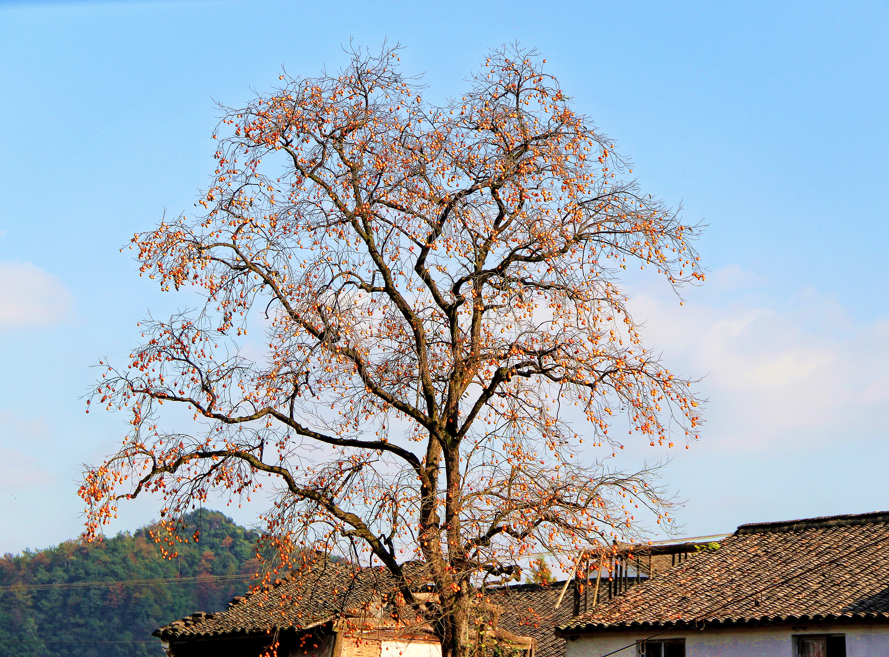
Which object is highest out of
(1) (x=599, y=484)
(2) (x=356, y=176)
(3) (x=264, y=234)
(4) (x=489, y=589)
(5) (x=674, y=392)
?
(2) (x=356, y=176)

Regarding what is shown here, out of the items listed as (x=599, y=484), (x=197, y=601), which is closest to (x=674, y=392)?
(x=599, y=484)

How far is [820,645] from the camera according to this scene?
17281 millimetres

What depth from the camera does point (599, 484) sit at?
14797mm

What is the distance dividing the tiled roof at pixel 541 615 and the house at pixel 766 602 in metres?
2.71

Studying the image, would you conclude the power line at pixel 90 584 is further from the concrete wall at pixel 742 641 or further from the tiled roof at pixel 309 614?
the concrete wall at pixel 742 641

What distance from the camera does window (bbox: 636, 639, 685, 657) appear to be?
1900 centimetres

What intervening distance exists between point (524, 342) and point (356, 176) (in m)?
4.08

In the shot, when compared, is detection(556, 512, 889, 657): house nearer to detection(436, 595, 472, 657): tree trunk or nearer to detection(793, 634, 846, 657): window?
detection(793, 634, 846, 657): window

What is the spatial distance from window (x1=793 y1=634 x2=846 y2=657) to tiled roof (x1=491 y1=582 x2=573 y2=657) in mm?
6298

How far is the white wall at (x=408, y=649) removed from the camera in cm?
2323

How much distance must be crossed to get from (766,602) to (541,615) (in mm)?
10108

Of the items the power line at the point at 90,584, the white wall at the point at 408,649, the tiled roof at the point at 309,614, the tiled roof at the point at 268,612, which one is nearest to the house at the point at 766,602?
the tiled roof at the point at 309,614

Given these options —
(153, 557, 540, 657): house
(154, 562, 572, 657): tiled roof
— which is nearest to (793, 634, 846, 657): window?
(153, 557, 540, 657): house

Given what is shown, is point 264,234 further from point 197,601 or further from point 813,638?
point 197,601
